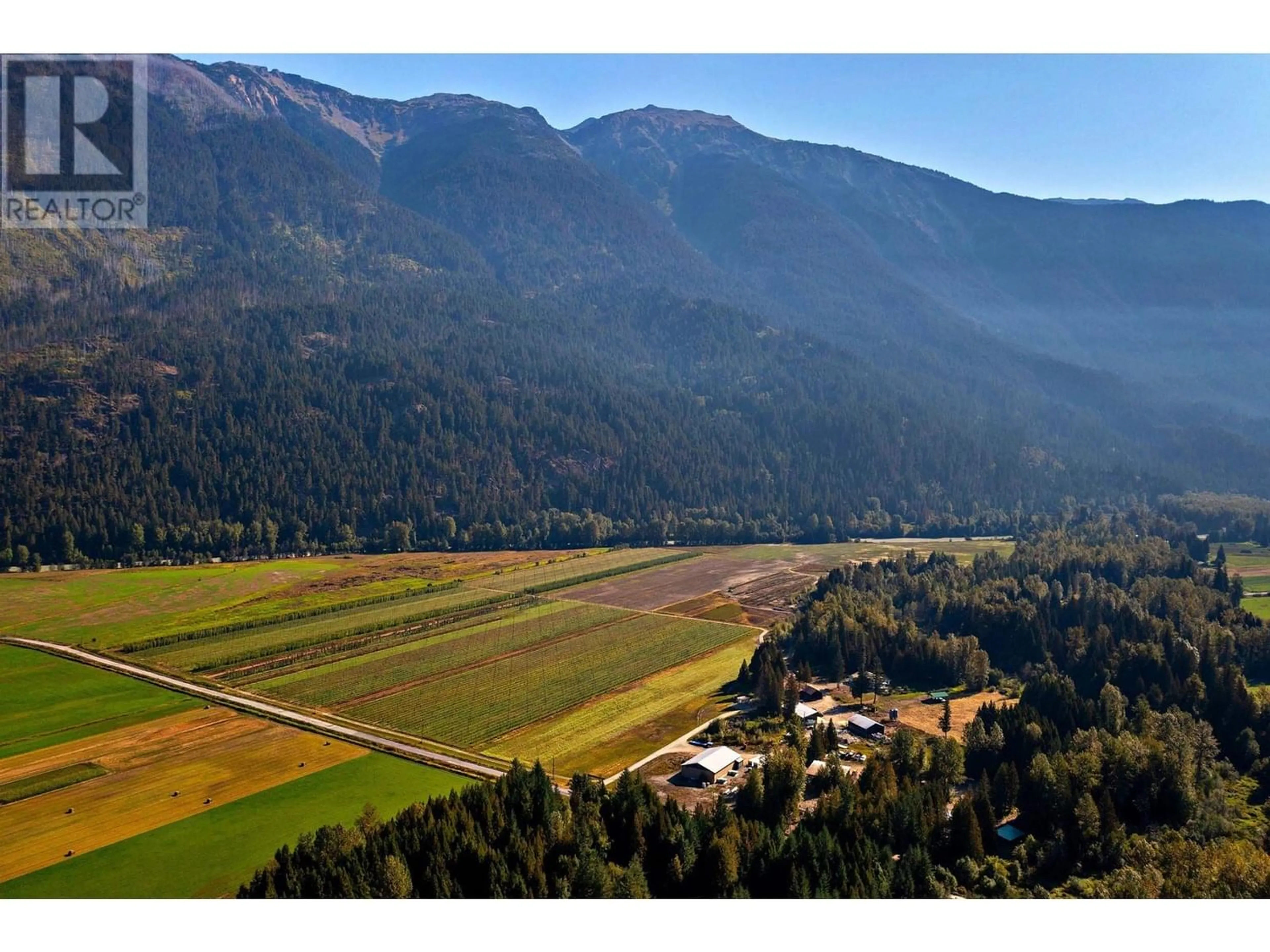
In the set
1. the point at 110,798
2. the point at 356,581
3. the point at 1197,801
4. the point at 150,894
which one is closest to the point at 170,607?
the point at 356,581

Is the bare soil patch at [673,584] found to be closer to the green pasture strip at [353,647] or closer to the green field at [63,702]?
the green pasture strip at [353,647]

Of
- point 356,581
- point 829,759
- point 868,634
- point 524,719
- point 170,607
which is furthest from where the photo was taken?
point 356,581

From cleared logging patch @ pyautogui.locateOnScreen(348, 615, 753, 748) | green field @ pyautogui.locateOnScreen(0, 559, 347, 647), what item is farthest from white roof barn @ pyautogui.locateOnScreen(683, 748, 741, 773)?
green field @ pyautogui.locateOnScreen(0, 559, 347, 647)

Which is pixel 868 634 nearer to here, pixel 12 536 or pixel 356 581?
pixel 356 581

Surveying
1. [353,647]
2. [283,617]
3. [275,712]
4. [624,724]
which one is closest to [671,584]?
[353,647]

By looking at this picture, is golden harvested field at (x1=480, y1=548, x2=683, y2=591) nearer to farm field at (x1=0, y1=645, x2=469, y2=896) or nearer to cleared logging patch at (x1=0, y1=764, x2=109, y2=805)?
farm field at (x1=0, y1=645, x2=469, y2=896)

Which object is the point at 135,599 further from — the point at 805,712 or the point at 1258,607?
the point at 1258,607

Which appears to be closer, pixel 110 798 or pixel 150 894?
pixel 150 894
